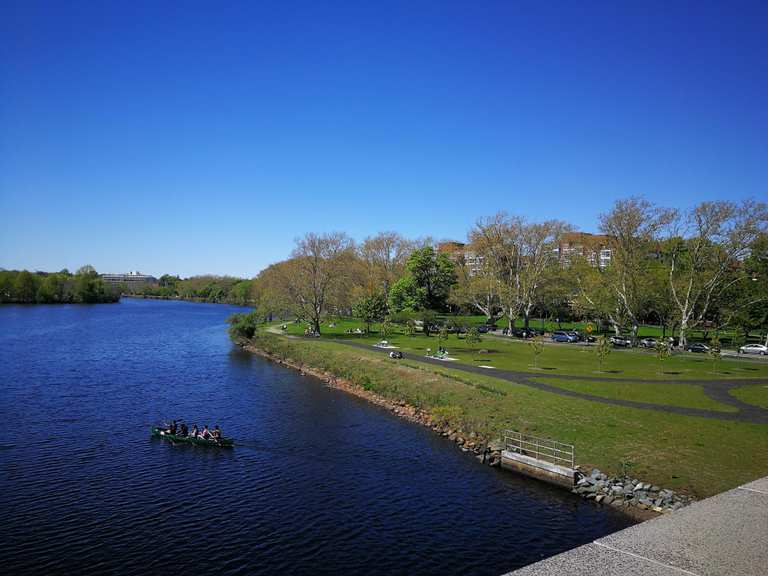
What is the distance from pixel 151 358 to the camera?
2766 inches

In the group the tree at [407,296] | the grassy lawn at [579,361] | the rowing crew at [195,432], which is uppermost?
the tree at [407,296]

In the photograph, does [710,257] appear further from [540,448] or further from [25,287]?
[25,287]

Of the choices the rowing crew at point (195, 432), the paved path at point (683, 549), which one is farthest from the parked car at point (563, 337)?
the paved path at point (683, 549)

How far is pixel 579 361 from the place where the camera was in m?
60.4

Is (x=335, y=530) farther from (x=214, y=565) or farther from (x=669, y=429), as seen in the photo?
(x=669, y=429)

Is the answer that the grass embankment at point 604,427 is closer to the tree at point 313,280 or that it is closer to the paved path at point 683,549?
the paved path at point 683,549

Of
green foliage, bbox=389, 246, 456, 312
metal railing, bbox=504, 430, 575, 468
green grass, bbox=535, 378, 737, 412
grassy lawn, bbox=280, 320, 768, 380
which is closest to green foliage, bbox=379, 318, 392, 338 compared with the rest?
grassy lawn, bbox=280, 320, 768, 380

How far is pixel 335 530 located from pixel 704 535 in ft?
46.9

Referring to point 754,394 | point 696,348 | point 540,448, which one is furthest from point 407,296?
point 540,448

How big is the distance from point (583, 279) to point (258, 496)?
79.3 meters

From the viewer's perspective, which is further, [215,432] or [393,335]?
[393,335]

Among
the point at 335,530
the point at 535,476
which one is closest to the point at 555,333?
the point at 535,476

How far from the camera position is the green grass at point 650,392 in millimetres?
38656

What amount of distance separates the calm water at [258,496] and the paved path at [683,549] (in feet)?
14.1
